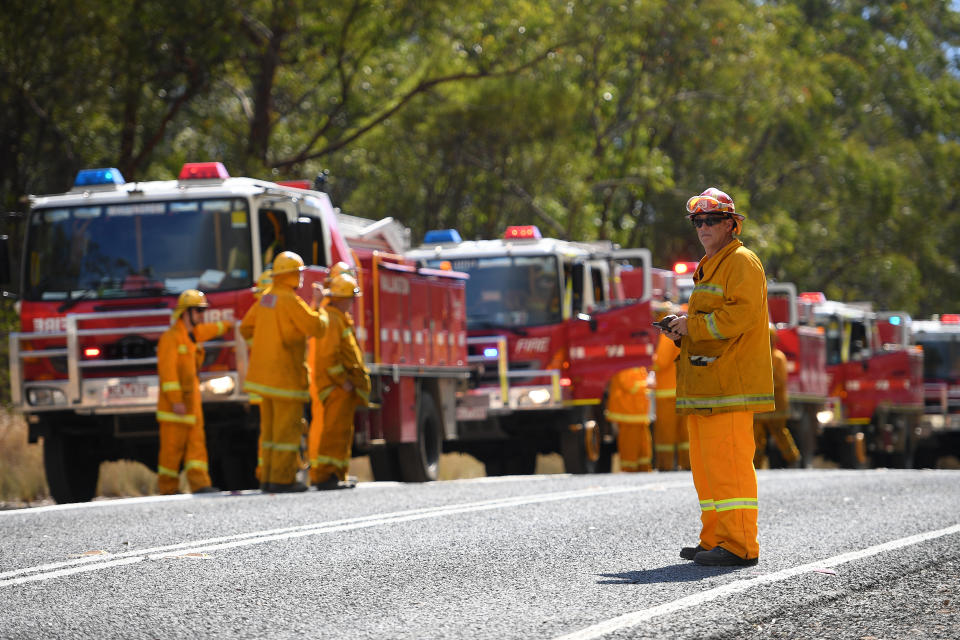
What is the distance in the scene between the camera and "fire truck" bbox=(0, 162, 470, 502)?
45.8 feet

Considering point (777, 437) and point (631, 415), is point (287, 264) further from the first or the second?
point (777, 437)

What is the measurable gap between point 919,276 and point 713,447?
4102 cm

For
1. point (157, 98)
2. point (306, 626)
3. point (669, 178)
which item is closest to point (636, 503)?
point (306, 626)

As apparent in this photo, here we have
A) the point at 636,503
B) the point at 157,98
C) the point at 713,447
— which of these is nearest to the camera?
the point at 713,447

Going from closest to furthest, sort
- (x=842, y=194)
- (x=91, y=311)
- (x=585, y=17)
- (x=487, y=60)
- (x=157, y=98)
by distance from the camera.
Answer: (x=91, y=311) → (x=157, y=98) → (x=487, y=60) → (x=585, y=17) → (x=842, y=194)

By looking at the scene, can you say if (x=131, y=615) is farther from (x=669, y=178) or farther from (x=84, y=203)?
(x=669, y=178)

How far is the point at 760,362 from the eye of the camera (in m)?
7.84

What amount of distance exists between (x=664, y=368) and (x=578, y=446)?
1.38 metres

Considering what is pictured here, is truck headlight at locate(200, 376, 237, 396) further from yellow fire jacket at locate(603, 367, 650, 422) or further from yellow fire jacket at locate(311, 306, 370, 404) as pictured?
yellow fire jacket at locate(603, 367, 650, 422)

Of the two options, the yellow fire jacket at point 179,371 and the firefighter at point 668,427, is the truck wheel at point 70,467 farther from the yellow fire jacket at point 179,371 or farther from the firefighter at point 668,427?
the firefighter at point 668,427

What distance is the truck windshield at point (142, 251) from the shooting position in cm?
1407

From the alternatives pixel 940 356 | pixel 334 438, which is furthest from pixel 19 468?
pixel 940 356

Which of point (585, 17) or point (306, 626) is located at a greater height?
point (585, 17)

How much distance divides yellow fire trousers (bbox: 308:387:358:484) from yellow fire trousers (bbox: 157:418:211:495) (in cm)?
92
